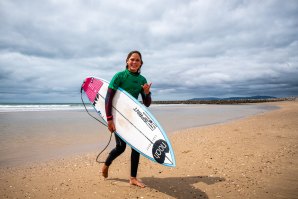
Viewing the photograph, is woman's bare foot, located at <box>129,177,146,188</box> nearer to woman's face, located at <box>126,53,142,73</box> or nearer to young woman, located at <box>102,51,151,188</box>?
young woman, located at <box>102,51,151,188</box>

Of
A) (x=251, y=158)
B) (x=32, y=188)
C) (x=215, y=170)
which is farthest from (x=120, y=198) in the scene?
(x=251, y=158)

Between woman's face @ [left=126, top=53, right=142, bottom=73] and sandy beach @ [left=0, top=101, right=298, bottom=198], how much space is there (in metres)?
1.95

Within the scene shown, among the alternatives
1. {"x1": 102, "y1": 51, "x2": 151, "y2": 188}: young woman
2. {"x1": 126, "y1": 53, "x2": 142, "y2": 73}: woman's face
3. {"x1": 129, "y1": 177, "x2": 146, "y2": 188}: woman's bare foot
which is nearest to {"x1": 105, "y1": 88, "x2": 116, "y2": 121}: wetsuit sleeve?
{"x1": 102, "y1": 51, "x2": 151, "y2": 188}: young woman

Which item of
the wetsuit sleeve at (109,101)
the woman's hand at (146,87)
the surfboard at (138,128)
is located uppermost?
the woman's hand at (146,87)

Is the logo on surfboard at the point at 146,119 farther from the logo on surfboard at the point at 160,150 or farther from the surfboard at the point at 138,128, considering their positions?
the logo on surfboard at the point at 160,150

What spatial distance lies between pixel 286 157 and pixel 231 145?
1.60 metres

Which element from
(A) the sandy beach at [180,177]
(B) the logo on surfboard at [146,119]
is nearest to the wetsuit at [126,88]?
(B) the logo on surfboard at [146,119]

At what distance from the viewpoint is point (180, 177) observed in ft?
14.5

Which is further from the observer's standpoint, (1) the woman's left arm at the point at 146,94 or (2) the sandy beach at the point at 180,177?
(1) the woman's left arm at the point at 146,94

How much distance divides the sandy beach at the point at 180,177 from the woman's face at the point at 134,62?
6.38ft

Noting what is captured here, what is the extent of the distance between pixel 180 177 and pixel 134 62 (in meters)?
2.29

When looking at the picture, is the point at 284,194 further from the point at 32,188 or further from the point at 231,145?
the point at 32,188

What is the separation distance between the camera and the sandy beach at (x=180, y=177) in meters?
3.65

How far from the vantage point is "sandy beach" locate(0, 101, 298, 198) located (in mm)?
3650
